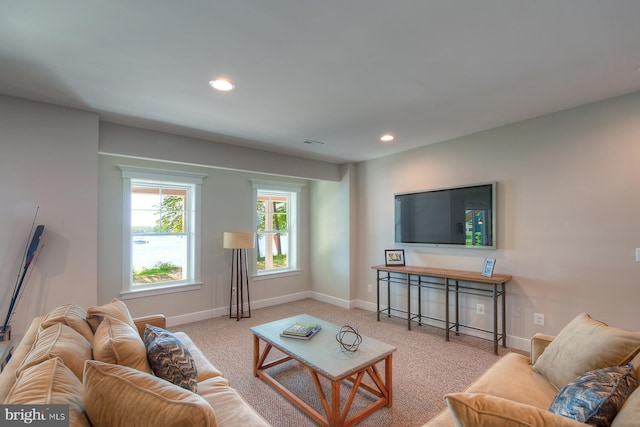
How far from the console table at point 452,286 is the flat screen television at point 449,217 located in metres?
0.40

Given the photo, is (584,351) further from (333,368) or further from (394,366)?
(394,366)

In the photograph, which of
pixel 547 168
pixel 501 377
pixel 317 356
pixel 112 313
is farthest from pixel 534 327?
pixel 112 313

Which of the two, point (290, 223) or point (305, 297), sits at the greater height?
point (290, 223)

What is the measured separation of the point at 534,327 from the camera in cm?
314

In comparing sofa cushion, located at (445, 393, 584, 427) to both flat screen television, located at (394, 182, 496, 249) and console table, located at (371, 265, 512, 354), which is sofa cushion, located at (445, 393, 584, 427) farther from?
flat screen television, located at (394, 182, 496, 249)

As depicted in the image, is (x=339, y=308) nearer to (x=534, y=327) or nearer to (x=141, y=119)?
(x=534, y=327)

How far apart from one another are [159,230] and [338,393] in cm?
342

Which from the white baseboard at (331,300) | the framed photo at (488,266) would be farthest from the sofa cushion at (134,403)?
the white baseboard at (331,300)

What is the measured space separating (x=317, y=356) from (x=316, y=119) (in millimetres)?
2202

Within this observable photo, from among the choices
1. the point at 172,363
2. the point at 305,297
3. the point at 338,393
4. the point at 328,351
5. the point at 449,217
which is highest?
the point at 449,217

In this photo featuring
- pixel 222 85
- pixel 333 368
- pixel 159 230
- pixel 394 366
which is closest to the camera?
pixel 333 368

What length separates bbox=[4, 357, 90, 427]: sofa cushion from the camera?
958 mm

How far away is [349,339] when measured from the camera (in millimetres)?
2416

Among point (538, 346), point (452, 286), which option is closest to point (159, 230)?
point (452, 286)
